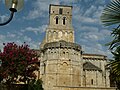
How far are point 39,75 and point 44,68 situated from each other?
3.26 m

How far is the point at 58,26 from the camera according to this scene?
200 feet

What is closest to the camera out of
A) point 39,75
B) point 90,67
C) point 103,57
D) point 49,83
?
point 49,83

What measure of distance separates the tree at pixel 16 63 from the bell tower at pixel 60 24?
23.6 metres

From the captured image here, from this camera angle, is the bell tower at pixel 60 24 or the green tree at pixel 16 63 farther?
the bell tower at pixel 60 24

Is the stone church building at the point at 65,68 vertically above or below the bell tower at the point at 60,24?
below

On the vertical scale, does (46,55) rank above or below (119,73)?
above

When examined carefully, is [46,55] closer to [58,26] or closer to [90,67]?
[90,67]

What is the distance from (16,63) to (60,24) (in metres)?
29.0

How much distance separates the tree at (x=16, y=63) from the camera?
3362 centimetres

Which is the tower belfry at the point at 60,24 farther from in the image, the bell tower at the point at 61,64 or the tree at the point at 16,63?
the tree at the point at 16,63

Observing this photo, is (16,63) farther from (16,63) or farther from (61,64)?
(61,64)

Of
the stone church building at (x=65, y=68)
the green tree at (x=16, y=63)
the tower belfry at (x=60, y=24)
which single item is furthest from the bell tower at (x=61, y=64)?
the tower belfry at (x=60, y=24)

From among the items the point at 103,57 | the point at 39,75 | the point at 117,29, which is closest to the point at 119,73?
the point at 117,29

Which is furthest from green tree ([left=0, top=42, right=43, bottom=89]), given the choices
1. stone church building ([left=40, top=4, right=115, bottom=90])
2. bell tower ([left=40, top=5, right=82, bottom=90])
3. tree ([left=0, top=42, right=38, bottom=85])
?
bell tower ([left=40, top=5, right=82, bottom=90])
